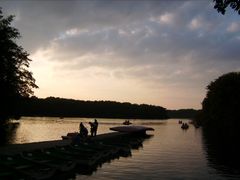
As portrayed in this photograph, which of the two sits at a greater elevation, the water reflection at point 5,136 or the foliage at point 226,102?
the foliage at point 226,102

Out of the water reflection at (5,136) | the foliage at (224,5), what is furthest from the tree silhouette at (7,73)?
the foliage at (224,5)

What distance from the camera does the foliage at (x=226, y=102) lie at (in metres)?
110

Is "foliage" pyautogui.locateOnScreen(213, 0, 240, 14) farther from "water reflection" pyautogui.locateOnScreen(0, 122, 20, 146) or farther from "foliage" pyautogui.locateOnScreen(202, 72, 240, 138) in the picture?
"foliage" pyautogui.locateOnScreen(202, 72, 240, 138)

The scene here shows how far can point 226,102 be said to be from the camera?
380ft

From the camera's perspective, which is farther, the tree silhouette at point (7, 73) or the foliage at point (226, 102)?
the foliage at point (226, 102)

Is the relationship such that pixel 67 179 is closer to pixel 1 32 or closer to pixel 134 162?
pixel 134 162

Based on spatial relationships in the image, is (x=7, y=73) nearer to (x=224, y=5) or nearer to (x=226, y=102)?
(x=224, y=5)

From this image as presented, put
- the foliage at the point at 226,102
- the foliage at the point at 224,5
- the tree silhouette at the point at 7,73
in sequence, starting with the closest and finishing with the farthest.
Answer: the foliage at the point at 224,5, the tree silhouette at the point at 7,73, the foliage at the point at 226,102

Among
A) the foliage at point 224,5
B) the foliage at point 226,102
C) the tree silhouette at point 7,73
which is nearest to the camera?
the foliage at point 224,5

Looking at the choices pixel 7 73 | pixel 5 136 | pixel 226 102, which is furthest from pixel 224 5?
pixel 226 102

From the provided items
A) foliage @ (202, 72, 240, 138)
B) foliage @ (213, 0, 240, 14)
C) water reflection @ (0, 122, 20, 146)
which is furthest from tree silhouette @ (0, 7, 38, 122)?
foliage @ (202, 72, 240, 138)

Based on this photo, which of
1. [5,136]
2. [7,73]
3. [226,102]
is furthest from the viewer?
[226,102]

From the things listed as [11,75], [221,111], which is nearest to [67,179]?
[11,75]

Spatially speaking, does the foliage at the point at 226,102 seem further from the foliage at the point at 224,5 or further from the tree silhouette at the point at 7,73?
the foliage at the point at 224,5
